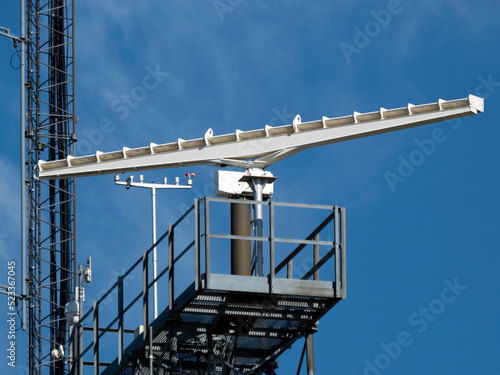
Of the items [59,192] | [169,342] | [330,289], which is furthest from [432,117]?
[59,192]

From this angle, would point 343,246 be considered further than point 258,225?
No

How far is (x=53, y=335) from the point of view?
70.8 m

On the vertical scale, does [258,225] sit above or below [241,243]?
above

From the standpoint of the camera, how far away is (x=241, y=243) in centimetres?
2905

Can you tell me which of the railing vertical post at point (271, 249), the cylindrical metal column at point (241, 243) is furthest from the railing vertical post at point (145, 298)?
the railing vertical post at point (271, 249)

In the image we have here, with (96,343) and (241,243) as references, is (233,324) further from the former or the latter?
(96,343)

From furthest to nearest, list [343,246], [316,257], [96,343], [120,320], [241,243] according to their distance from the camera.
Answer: [96,343] → [120,320] → [316,257] → [241,243] → [343,246]

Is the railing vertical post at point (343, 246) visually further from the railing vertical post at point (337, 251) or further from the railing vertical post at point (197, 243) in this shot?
the railing vertical post at point (197, 243)

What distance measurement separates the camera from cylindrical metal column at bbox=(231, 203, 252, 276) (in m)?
29.0

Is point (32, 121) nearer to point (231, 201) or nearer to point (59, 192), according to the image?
point (59, 192)

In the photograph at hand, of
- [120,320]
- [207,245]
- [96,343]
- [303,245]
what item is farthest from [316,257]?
[96,343]

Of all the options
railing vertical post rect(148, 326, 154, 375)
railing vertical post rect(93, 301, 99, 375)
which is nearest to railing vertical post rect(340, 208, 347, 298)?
railing vertical post rect(148, 326, 154, 375)

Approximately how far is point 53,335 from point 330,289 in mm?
44117

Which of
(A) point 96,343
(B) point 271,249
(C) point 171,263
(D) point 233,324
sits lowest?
(A) point 96,343
